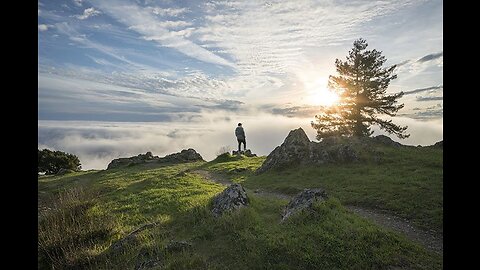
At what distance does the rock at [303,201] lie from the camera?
11.1 meters

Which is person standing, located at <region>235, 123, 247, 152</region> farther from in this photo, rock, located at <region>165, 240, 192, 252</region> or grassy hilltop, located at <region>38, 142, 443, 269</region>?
rock, located at <region>165, 240, 192, 252</region>

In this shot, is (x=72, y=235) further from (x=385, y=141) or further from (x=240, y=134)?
(x=240, y=134)

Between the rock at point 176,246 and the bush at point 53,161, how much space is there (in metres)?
41.1

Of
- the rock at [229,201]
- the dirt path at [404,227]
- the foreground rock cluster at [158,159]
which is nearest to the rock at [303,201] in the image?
the rock at [229,201]

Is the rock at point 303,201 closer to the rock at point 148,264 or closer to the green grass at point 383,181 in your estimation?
the green grass at point 383,181

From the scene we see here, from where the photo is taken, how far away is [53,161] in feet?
146

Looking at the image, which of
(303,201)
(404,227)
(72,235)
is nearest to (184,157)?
(72,235)

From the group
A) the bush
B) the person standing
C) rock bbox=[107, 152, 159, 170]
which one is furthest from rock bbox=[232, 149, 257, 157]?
the bush

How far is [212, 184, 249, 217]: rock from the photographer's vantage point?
11852 millimetres

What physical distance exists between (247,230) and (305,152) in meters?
15.5

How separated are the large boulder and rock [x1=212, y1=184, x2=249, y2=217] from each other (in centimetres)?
1189
